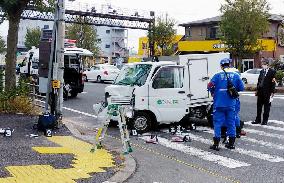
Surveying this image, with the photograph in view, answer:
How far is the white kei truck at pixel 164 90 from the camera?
38.3 feet

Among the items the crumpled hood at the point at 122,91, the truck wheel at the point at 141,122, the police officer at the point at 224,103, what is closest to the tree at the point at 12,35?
the crumpled hood at the point at 122,91

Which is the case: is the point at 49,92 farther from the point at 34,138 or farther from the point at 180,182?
the point at 180,182

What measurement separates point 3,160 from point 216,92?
4531mm

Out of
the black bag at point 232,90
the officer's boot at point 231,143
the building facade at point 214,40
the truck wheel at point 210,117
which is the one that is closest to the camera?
the black bag at point 232,90

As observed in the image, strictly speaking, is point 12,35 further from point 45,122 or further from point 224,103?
point 224,103

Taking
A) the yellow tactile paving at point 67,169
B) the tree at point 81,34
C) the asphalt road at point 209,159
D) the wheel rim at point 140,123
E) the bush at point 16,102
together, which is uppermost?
the tree at point 81,34

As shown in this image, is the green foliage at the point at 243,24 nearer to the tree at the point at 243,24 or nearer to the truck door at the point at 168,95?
the tree at the point at 243,24

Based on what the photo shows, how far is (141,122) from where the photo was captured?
1173cm

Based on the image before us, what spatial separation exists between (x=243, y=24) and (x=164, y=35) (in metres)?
13.8

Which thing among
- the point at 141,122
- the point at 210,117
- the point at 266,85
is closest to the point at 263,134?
the point at 210,117

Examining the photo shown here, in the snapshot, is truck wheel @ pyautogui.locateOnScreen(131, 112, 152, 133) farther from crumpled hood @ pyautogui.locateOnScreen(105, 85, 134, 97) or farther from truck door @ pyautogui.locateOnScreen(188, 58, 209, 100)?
truck door @ pyautogui.locateOnScreen(188, 58, 209, 100)

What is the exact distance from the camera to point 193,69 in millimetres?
12406

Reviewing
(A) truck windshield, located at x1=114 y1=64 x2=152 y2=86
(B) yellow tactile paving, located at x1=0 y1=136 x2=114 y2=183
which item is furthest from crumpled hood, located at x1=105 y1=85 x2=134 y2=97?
(B) yellow tactile paving, located at x1=0 y1=136 x2=114 y2=183

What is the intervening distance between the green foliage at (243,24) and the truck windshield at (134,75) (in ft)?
87.7
